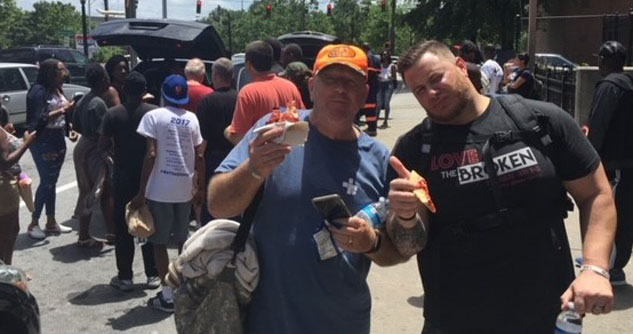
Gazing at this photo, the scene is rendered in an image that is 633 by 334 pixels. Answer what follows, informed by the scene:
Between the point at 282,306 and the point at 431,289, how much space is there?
571 mm

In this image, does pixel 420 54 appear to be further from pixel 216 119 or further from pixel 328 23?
pixel 328 23

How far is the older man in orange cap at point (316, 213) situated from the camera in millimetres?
2398

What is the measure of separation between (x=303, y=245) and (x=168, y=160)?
294 centimetres

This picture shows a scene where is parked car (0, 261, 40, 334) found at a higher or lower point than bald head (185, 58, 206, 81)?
lower

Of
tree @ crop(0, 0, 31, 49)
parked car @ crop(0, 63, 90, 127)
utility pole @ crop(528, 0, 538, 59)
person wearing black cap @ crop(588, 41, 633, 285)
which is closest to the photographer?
person wearing black cap @ crop(588, 41, 633, 285)

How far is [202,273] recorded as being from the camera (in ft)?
7.82

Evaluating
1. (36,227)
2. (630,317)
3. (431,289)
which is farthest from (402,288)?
(36,227)

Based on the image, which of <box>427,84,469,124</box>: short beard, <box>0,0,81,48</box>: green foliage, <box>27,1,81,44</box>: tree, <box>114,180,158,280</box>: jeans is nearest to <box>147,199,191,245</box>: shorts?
<box>114,180,158,280</box>: jeans

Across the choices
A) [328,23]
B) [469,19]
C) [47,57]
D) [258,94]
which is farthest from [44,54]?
[328,23]

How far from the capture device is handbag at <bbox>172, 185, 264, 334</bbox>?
237 centimetres

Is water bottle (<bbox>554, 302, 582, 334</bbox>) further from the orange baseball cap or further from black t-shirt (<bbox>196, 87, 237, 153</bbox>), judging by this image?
black t-shirt (<bbox>196, 87, 237, 153</bbox>)

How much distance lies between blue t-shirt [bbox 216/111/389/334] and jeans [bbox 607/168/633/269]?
12.0 ft

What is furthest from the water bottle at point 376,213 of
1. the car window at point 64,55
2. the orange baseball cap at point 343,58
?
the car window at point 64,55

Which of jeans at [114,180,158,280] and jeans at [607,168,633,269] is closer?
jeans at [607,168,633,269]
